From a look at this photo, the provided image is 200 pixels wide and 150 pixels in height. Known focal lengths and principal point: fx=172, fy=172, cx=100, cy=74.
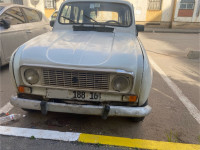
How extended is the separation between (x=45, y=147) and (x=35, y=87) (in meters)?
0.80

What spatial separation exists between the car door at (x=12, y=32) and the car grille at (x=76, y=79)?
3.05 m

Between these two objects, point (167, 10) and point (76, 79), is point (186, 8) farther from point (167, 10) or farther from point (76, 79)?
point (76, 79)

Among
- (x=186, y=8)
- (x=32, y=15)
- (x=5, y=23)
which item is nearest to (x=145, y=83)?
(x=5, y=23)

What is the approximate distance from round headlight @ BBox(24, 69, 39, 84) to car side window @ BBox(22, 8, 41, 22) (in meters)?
3.99

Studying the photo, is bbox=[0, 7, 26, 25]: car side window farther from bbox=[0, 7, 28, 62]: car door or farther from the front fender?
the front fender

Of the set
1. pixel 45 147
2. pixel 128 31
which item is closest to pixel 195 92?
pixel 128 31

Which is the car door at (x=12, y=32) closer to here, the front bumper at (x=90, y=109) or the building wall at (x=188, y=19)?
the front bumper at (x=90, y=109)

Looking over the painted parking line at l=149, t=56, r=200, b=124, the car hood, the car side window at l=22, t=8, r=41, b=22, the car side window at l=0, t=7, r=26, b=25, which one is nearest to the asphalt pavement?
the painted parking line at l=149, t=56, r=200, b=124

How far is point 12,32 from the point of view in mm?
4695

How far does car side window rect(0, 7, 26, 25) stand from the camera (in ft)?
15.3

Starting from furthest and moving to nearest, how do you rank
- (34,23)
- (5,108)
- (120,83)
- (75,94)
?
1. (34,23)
2. (5,108)
3. (75,94)
4. (120,83)

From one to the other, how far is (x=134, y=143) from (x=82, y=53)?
1.41m

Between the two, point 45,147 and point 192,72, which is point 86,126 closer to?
point 45,147

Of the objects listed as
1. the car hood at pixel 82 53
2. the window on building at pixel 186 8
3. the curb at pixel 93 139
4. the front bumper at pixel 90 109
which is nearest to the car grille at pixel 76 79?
the car hood at pixel 82 53
